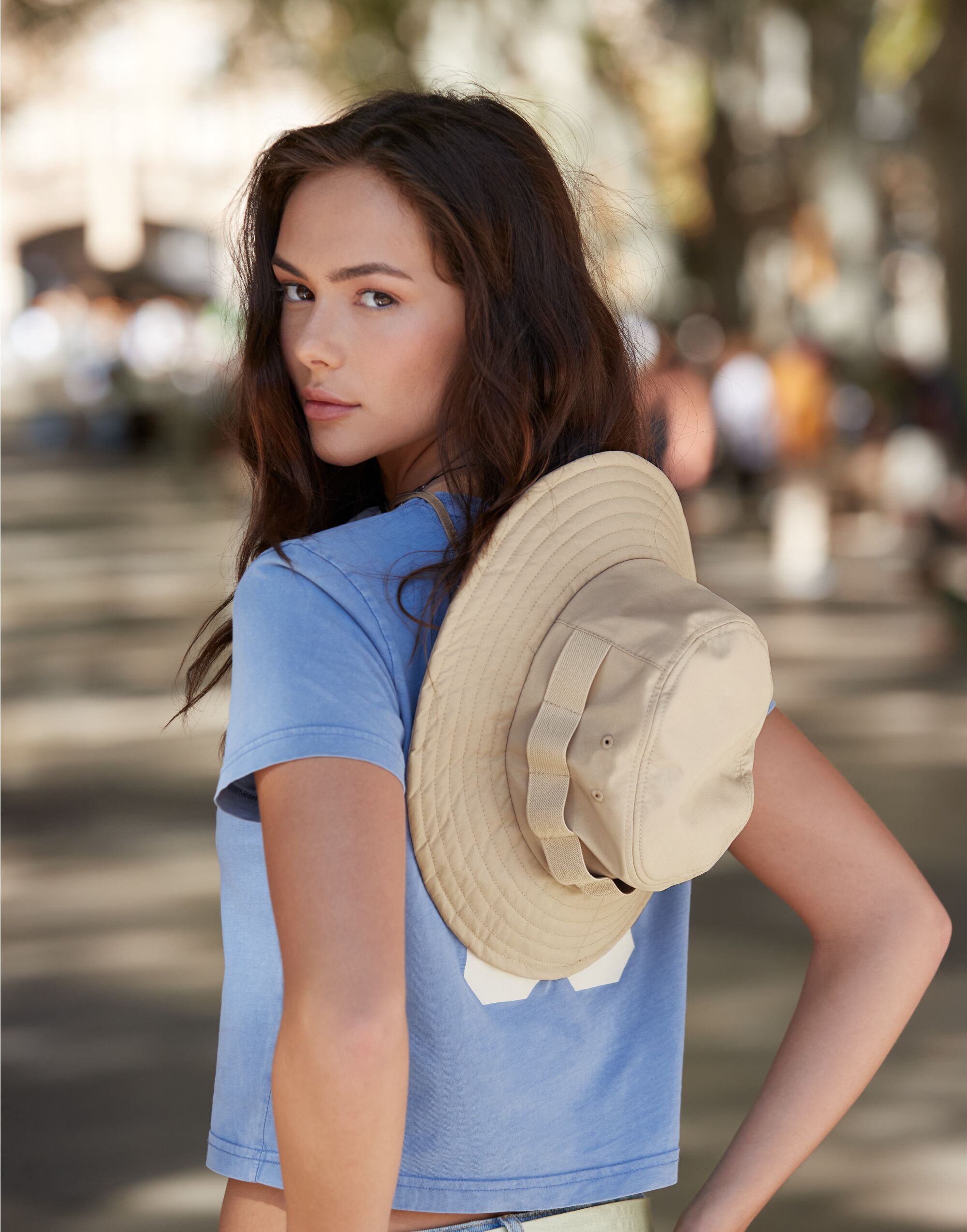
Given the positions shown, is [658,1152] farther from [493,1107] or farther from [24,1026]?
[24,1026]

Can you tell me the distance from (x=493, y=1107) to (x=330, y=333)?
0.68 m

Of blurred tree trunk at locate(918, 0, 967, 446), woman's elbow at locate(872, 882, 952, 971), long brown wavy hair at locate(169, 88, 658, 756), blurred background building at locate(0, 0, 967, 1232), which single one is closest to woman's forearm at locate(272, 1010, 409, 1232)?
long brown wavy hair at locate(169, 88, 658, 756)

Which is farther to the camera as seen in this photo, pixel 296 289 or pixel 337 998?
pixel 296 289

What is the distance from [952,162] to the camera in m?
13.0

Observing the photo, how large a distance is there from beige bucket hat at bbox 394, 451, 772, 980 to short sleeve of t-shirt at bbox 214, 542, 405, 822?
56mm

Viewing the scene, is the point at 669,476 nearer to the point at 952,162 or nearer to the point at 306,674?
the point at 306,674

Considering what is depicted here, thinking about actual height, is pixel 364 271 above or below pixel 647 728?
above

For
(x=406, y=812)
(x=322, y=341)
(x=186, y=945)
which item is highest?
(x=322, y=341)

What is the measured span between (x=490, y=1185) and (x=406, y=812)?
362mm

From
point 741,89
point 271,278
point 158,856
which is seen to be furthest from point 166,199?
point 271,278

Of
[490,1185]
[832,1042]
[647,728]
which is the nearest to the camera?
[647,728]

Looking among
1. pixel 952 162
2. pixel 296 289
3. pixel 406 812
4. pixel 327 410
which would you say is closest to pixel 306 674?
pixel 406 812

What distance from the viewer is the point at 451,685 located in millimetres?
1380

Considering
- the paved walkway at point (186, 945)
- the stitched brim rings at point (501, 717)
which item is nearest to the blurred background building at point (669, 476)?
the paved walkway at point (186, 945)
